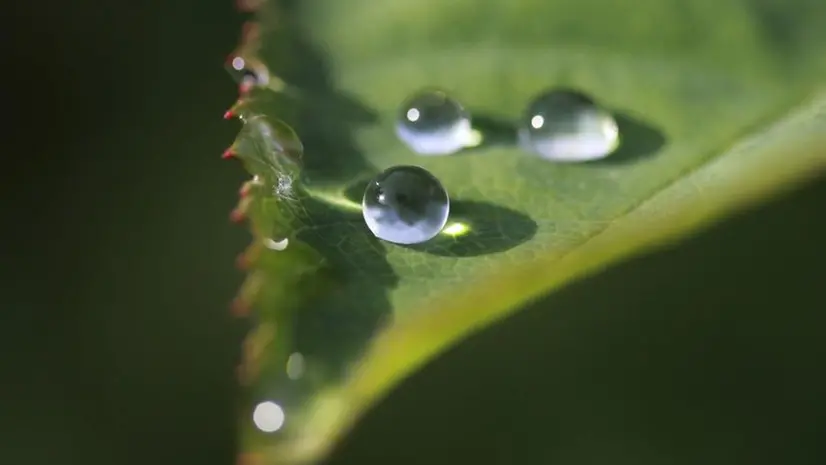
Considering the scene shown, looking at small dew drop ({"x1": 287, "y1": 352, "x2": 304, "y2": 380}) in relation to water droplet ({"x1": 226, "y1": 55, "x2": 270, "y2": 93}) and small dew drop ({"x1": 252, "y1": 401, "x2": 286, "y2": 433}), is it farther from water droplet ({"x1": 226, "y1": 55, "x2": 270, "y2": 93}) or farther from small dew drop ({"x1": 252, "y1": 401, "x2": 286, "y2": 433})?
water droplet ({"x1": 226, "y1": 55, "x2": 270, "y2": 93})

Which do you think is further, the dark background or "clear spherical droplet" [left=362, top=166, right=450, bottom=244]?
the dark background

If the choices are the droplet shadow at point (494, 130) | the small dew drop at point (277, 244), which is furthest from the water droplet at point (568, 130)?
the small dew drop at point (277, 244)

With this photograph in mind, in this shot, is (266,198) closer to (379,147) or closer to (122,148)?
(379,147)

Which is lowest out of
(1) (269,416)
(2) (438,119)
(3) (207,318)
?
(1) (269,416)

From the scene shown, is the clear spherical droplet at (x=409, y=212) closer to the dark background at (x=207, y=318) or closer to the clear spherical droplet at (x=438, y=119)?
the clear spherical droplet at (x=438, y=119)

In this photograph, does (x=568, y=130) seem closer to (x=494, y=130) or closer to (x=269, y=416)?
(x=494, y=130)

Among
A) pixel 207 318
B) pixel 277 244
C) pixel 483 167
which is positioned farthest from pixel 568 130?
pixel 207 318

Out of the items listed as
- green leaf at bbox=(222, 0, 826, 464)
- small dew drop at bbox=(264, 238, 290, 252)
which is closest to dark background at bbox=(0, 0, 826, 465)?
green leaf at bbox=(222, 0, 826, 464)
